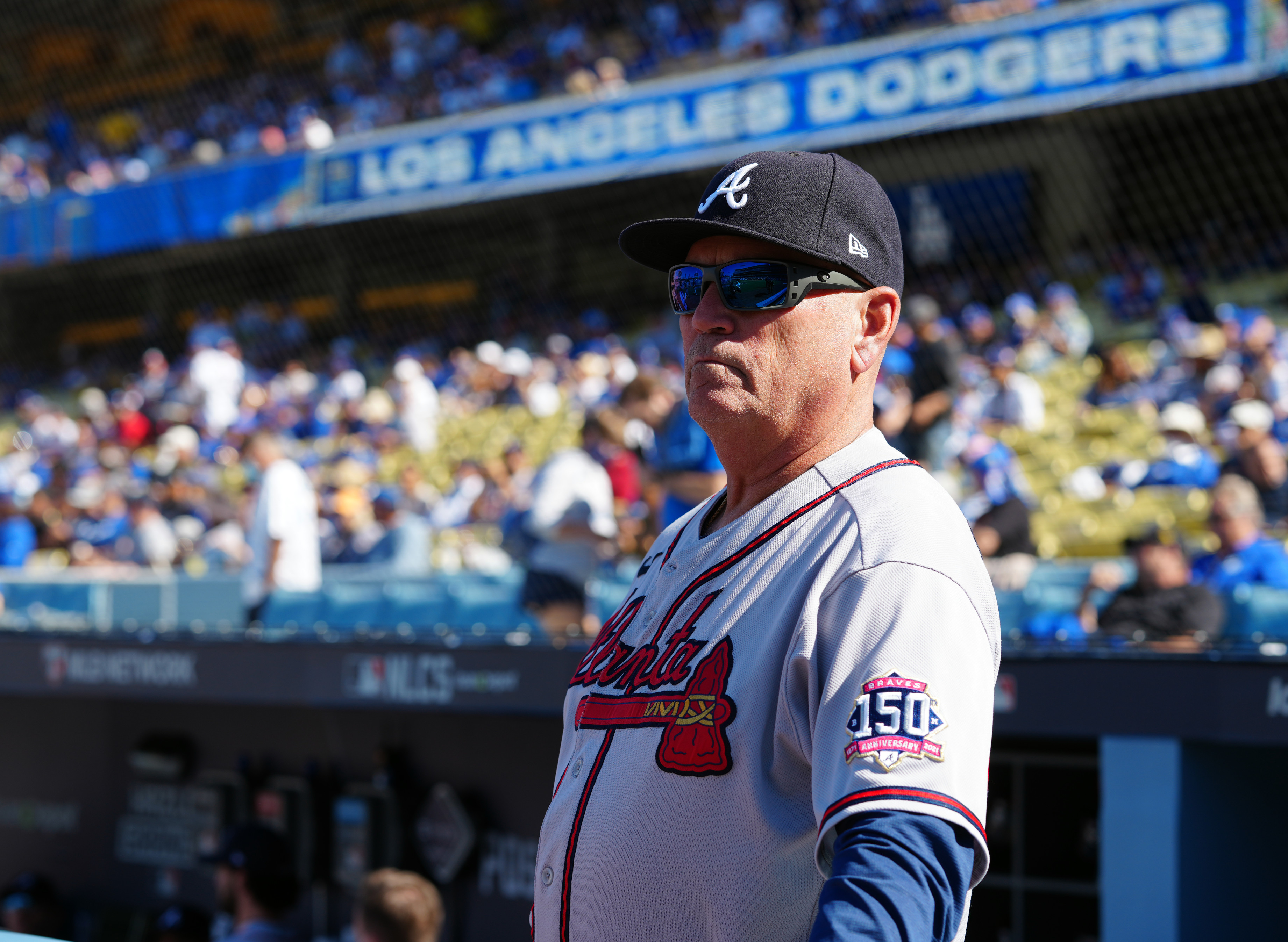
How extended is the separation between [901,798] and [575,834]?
1.23 feet

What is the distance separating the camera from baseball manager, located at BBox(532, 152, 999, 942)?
1.05 m

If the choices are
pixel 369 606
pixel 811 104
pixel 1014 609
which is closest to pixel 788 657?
pixel 1014 609

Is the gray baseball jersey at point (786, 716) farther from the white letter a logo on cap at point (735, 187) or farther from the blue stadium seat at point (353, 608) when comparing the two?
the blue stadium seat at point (353, 608)

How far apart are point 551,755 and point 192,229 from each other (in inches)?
439

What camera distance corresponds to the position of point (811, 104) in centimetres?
1069

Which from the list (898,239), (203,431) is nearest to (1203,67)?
(898,239)

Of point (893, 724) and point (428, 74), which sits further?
point (428, 74)

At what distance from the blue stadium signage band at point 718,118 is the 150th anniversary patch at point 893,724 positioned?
867 centimetres

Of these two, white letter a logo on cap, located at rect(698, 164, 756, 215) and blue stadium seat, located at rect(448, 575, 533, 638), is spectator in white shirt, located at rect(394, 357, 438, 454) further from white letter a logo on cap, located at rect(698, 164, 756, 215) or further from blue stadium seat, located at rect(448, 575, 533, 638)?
white letter a logo on cap, located at rect(698, 164, 756, 215)

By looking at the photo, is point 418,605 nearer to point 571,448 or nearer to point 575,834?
point 571,448

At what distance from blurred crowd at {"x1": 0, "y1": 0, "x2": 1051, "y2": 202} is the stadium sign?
1.24 ft

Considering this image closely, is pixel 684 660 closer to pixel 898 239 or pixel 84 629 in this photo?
pixel 898 239

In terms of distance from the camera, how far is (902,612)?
3.60 feet

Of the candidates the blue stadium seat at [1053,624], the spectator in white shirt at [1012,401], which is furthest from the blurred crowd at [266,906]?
the spectator in white shirt at [1012,401]
